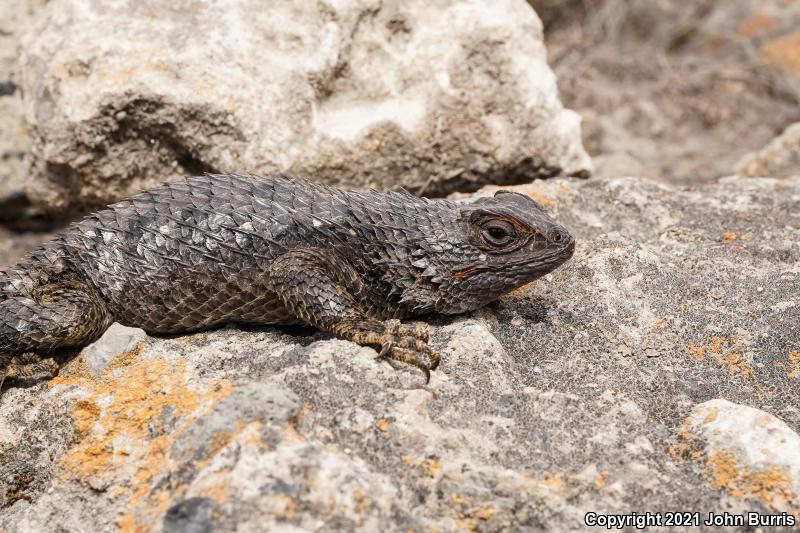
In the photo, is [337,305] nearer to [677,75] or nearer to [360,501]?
[360,501]

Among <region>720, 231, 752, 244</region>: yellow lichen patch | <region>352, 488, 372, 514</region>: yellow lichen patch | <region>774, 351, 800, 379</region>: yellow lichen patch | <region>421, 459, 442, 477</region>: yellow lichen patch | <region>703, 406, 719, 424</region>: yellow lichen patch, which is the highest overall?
<region>352, 488, 372, 514</region>: yellow lichen patch

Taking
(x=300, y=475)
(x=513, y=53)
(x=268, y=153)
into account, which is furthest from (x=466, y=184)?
(x=300, y=475)

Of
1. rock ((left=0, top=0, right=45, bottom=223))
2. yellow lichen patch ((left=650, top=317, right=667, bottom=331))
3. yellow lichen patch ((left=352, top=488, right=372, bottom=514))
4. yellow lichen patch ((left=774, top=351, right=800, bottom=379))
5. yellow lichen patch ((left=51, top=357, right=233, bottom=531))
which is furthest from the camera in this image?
rock ((left=0, top=0, right=45, bottom=223))

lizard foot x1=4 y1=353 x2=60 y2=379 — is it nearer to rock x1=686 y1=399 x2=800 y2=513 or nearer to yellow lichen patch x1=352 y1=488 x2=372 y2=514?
yellow lichen patch x1=352 y1=488 x2=372 y2=514

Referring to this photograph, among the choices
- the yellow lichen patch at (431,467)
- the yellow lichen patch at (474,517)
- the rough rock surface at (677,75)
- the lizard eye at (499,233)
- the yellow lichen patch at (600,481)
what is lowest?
the rough rock surface at (677,75)

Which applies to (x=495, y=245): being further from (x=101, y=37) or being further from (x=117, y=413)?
(x=101, y=37)

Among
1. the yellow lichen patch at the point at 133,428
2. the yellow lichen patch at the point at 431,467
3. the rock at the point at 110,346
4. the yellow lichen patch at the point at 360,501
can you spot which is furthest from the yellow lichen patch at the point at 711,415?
the rock at the point at 110,346

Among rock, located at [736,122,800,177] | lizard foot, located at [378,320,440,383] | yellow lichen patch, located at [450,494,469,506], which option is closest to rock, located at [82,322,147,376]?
lizard foot, located at [378,320,440,383]

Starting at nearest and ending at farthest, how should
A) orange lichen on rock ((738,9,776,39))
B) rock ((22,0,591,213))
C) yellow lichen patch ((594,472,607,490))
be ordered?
yellow lichen patch ((594,472,607,490))
rock ((22,0,591,213))
orange lichen on rock ((738,9,776,39))

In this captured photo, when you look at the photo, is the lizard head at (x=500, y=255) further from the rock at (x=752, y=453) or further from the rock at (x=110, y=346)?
the rock at (x=110, y=346)
